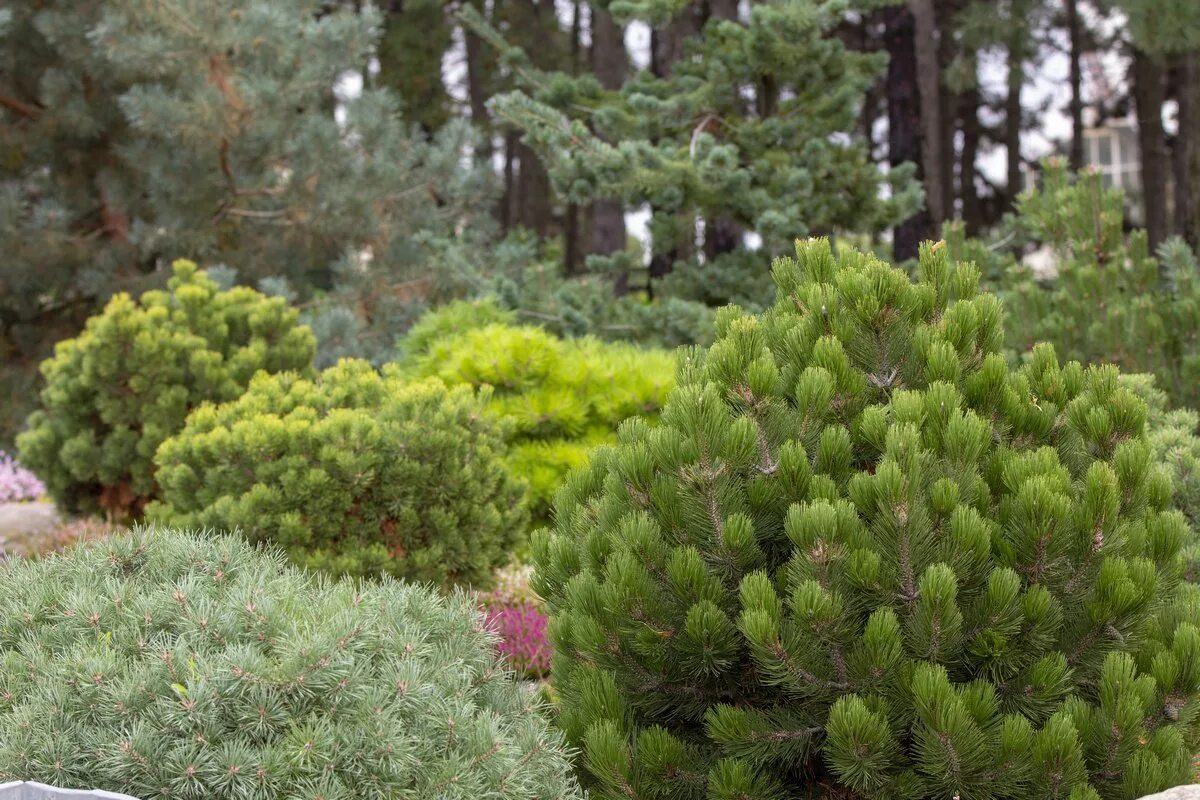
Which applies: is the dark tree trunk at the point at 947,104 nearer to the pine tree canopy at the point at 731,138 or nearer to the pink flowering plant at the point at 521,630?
the pine tree canopy at the point at 731,138

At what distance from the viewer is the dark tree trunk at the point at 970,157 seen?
78.1 ft

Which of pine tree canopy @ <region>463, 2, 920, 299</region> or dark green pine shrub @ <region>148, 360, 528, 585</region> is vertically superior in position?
pine tree canopy @ <region>463, 2, 920, 299</region>

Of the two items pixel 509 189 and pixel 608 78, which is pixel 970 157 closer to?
pixel 509 189

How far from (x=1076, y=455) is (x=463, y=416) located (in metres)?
3.11

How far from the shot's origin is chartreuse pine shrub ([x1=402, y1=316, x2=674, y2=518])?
6.97 metres

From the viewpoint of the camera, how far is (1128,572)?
309 cm

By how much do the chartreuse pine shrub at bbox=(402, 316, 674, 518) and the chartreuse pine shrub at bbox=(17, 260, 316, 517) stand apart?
1.47 metres

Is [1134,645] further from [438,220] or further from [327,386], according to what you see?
[438,220]

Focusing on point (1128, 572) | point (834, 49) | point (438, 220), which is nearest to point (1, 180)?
point (438, 220)

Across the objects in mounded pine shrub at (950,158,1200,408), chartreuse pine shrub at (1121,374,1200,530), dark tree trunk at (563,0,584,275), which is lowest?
chartreuse pine shrub at (1121,374,1200,530)

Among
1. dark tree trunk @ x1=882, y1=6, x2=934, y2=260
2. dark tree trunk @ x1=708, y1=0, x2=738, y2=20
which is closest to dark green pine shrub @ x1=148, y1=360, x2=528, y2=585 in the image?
dark tree trunk @ x1=882, y1=6, x2=934, y2=260

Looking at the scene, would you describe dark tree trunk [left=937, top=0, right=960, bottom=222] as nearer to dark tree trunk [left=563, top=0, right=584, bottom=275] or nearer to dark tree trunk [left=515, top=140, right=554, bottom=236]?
dark tree trunk [left=563, top=0, right=584, bottom=275]

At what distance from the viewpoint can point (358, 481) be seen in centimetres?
536

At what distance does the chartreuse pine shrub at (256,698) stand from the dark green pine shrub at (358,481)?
7.34 ft
